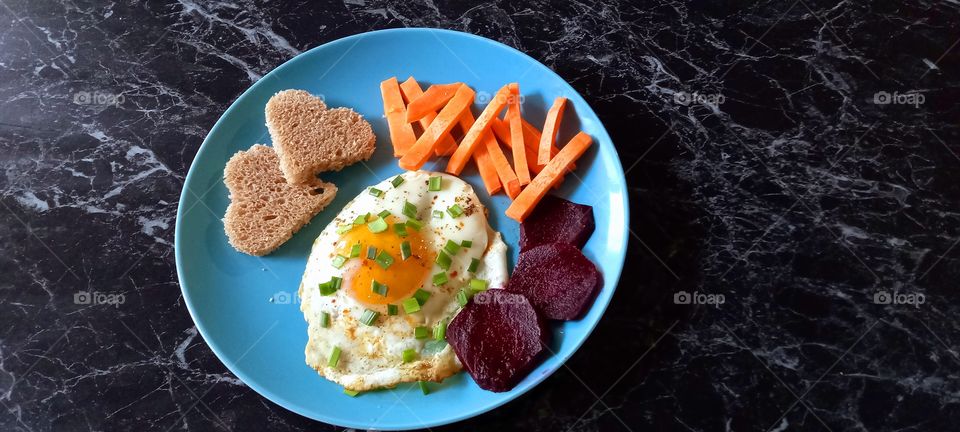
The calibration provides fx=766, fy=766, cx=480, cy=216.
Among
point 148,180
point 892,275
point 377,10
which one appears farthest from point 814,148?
point 148,180

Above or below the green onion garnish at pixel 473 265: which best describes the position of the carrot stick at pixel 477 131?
above

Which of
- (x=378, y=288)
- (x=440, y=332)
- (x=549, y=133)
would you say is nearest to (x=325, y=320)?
(x=378, y=288)

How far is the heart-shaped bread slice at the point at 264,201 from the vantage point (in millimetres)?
3811

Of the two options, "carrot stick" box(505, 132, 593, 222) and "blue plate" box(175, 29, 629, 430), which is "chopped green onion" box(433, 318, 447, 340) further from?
"carrot stick" box(505, 132, 593, 222)

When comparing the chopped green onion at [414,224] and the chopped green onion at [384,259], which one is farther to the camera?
the chopped green onion at [414,224]

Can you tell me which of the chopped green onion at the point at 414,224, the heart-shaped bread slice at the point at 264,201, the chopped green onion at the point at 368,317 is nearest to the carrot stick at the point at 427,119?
the chopped green onion at the point at 414,224

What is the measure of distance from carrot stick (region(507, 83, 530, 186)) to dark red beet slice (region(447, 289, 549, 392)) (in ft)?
2.07

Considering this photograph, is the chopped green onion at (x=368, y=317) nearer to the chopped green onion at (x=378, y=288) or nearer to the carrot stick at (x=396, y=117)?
the chopped green onion at (x=378, y=288)

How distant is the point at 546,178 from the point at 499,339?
0.83 meters

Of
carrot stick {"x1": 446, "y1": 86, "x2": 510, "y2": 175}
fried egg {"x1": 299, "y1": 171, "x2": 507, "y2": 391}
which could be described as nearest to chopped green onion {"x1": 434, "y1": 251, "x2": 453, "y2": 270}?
fried egg {"x1": 299, "y1": 171, "x2": 507, "y2": 391}

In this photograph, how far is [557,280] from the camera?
3.51 m

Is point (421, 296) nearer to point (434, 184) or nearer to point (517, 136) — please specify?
point (434, 184)

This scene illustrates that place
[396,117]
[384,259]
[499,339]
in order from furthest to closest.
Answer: [396,117]
[384,259]
[499,339]

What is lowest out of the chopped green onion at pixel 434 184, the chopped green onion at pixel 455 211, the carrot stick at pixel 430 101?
the chopped green onion at pixel 455 211
